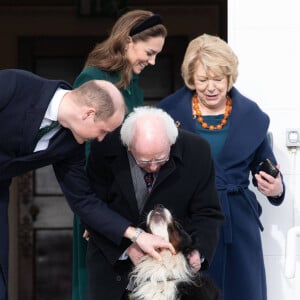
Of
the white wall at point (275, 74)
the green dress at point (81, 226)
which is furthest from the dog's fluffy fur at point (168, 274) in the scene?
the white wall at point (275, 74)

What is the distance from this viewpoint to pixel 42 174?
8734 mm

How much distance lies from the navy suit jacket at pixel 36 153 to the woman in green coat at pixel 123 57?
582 mm

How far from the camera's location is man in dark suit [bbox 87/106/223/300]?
4797 millimetres

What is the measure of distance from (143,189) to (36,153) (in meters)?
0.50

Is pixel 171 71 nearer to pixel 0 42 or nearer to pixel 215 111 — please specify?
pixel 0 42

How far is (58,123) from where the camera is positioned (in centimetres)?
469

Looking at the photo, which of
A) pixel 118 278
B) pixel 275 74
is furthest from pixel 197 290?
pixel 275 74

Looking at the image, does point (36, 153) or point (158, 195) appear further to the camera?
point (158, 195)

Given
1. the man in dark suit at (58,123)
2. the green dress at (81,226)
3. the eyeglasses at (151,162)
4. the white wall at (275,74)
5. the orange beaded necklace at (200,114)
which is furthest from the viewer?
the white wall at (275,74)

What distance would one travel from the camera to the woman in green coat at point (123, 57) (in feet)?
17.8

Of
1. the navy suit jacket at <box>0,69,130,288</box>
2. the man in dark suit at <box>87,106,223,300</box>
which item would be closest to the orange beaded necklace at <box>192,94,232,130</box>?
the man in dark suit at <box>87,106,223,300</box>

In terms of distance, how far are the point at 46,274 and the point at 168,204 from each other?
160 inches

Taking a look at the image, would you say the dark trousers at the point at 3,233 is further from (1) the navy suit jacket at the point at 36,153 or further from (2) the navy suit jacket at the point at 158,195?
(2) the navy suit jacket at the point at 158,195

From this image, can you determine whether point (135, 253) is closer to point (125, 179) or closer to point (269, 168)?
point (125, 179)
